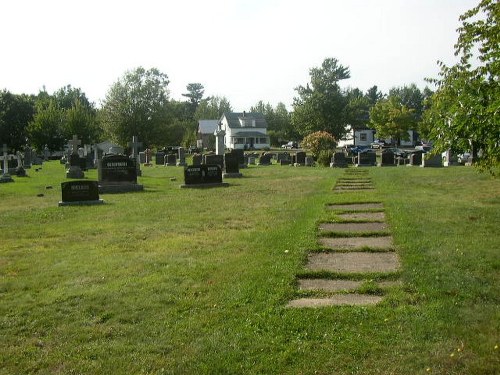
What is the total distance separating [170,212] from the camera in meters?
13.4

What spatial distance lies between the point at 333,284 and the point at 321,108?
6589cm

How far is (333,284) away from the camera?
632 cm

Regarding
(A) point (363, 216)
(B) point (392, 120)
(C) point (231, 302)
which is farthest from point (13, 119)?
(C) point (231, 302)

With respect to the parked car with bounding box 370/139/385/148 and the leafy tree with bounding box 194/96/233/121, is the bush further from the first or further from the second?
the leafy tree with bounding box 194/96/233/121

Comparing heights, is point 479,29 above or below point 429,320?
above

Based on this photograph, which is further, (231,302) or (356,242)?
(356,242)

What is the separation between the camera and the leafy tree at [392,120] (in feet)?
217

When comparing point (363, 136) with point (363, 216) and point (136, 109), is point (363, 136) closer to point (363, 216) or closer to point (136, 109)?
point (136, 109)

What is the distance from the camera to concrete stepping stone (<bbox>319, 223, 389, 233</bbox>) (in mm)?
9648

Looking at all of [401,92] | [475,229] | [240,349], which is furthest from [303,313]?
[401,92]

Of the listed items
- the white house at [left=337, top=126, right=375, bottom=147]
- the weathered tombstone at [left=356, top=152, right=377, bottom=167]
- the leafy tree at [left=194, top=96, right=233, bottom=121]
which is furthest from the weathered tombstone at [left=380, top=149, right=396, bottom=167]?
the leafy tree at [left=194, top=96, right=233, bottom=121]

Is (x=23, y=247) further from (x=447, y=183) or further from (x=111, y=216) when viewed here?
(x=447, y=183)

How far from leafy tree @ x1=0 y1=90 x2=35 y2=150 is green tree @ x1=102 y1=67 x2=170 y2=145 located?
9729 millimetres

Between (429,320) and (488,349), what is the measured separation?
0.68 metres
